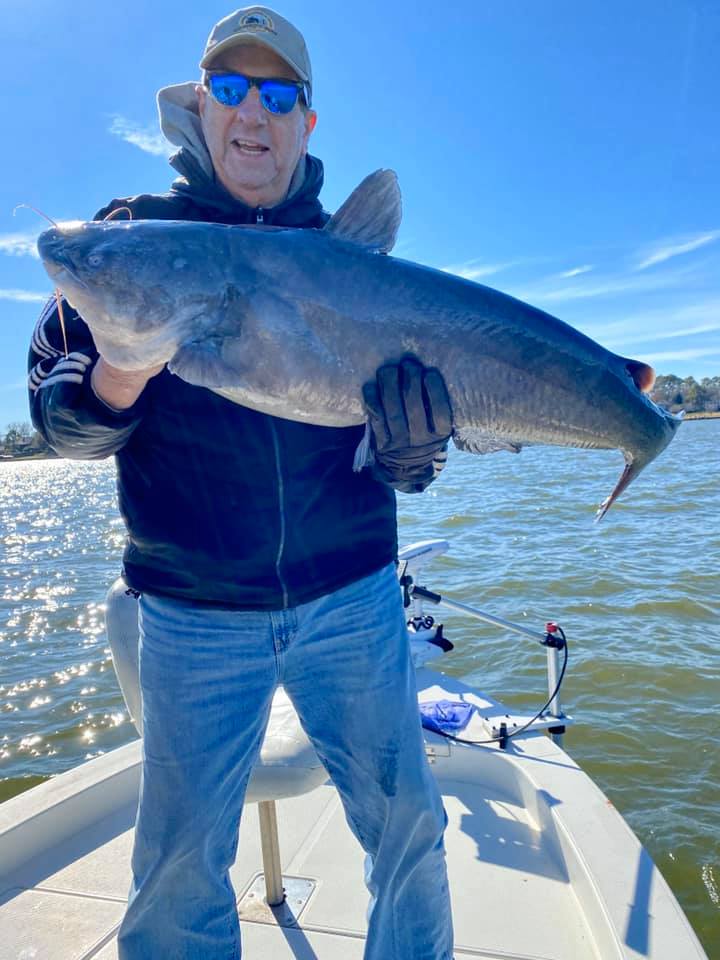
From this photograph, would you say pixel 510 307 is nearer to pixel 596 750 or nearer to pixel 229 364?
pixel 229 364

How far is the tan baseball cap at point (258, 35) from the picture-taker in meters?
2.54

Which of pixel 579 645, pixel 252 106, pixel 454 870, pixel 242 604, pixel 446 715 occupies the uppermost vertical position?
pixel 252 106

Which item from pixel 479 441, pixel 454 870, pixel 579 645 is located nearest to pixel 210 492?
pixel 479 441

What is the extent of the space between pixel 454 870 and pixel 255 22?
4.16 metres

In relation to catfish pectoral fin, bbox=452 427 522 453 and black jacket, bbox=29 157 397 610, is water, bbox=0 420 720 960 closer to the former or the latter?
catfish pectoral fin, bbox=452 427 522 453

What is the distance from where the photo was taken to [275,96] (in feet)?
8.39

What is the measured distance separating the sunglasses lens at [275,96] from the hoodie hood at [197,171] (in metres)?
0.22

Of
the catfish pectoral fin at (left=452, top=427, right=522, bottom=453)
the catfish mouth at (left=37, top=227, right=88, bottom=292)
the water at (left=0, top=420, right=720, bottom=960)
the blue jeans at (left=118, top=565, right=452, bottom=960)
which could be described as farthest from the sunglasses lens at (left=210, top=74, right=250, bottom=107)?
the water at (left=0, top=420, right=720, bottom=960)

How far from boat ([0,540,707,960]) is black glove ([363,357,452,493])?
149cm

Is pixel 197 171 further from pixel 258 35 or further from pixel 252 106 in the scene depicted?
pixel 258 35

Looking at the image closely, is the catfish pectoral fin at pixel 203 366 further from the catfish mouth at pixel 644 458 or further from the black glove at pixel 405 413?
the catfish mouth at pixel 644 458

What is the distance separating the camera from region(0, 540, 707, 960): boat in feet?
10.3

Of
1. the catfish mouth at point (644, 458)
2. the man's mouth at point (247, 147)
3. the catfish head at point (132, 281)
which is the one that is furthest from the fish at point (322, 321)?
the man's mouth at point (247, 147)

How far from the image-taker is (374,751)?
7.86 feet
